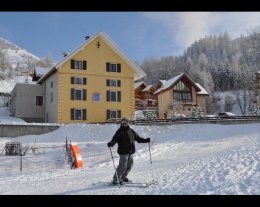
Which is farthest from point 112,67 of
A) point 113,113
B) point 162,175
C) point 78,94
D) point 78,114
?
point 162,175

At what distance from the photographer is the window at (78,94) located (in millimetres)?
37375

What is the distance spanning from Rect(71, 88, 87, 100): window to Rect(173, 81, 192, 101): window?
2703cm

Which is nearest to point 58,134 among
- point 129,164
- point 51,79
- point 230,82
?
point 51,79

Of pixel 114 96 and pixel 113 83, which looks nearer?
pixel 114 96

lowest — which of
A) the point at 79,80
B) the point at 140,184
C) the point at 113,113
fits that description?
the point at 140,184

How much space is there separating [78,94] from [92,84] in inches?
75.1

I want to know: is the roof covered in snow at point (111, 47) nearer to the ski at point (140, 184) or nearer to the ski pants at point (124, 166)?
the ski pants at point (124, 166)

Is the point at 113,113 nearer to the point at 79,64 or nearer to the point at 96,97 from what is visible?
the point at 96,97

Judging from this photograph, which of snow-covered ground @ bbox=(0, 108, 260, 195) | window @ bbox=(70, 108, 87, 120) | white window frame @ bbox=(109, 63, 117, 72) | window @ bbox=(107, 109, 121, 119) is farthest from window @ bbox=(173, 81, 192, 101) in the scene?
snow-covered ground @ bbox=(0, 108, 260, 195)

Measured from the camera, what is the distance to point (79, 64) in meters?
37.9

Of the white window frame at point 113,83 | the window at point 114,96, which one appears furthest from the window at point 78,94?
the white window frame at point 113,83

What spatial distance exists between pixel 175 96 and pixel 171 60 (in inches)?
2885

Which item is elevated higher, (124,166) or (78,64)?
(78,64)
